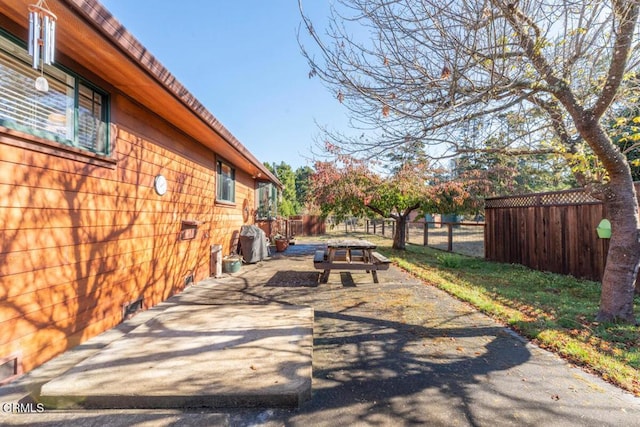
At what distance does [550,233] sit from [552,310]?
10.6 feet

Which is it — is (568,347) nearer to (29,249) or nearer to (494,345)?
(494,345)

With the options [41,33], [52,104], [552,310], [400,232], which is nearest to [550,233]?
[552,310]

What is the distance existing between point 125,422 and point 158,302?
104 inches

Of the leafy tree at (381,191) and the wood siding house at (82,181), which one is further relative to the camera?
the leafy tree at (381,191)

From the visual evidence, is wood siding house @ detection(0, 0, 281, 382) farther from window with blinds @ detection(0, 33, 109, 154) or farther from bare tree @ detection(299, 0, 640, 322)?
bare tree @ detection(299, 0, 640, 322)

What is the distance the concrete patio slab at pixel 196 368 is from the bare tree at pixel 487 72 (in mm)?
2595

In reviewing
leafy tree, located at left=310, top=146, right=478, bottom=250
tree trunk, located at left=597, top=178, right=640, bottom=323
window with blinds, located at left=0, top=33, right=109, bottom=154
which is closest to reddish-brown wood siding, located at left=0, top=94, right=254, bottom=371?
window with blinds, located at left=0, top=33, right=109, bottom=154

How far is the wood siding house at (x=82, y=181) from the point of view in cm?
220

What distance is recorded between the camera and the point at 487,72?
2.93m

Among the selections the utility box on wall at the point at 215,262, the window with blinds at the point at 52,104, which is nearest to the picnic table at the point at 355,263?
the utility box on wall at the point at 215,262

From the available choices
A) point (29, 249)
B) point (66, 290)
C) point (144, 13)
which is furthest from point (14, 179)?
point (144, 13)

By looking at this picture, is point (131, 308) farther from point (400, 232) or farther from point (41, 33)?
point (400, 232)

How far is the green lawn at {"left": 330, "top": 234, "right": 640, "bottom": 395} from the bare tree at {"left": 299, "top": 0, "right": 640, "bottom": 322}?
18.0 inches

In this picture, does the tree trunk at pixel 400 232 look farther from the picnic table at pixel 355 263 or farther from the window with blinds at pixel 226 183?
the window with blinds at pixel 226 183
